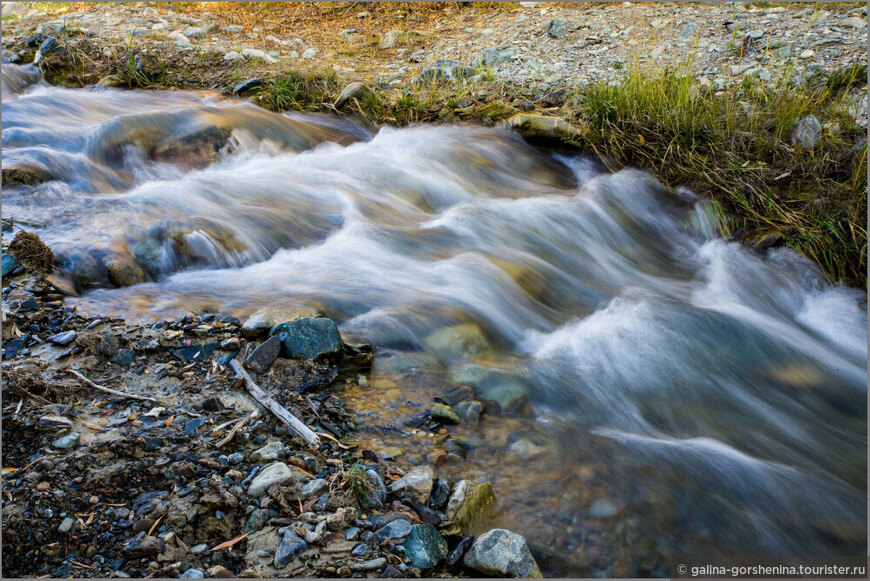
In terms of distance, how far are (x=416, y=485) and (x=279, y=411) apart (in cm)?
73

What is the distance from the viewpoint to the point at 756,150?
5039 millimetres

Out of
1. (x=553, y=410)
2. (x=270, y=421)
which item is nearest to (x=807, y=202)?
(x=553, y=410)

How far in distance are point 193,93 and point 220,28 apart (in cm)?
214

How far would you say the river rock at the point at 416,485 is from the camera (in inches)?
92.0

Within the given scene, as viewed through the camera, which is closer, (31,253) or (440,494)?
(440,494)

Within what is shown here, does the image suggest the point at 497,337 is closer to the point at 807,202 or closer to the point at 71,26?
the point at 807,202

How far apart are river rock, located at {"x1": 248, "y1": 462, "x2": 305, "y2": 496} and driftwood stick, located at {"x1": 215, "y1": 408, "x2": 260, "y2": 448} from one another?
0.77ft

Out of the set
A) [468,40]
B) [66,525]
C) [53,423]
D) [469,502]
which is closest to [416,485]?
[469,502]

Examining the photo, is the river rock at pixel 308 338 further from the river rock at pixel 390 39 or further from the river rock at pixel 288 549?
the river rock at pixel 390 39

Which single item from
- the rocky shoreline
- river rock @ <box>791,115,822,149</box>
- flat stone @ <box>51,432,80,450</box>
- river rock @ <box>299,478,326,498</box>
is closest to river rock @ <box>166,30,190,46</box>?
the rocky shoreline

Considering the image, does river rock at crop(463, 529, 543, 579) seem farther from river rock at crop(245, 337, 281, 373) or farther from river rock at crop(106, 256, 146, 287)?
river rock at crop(106, 256, 146, 287)

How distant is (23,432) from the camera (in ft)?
7.44

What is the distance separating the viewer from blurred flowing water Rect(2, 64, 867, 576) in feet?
8.46

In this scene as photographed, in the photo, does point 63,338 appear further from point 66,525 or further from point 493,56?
point 493,56
